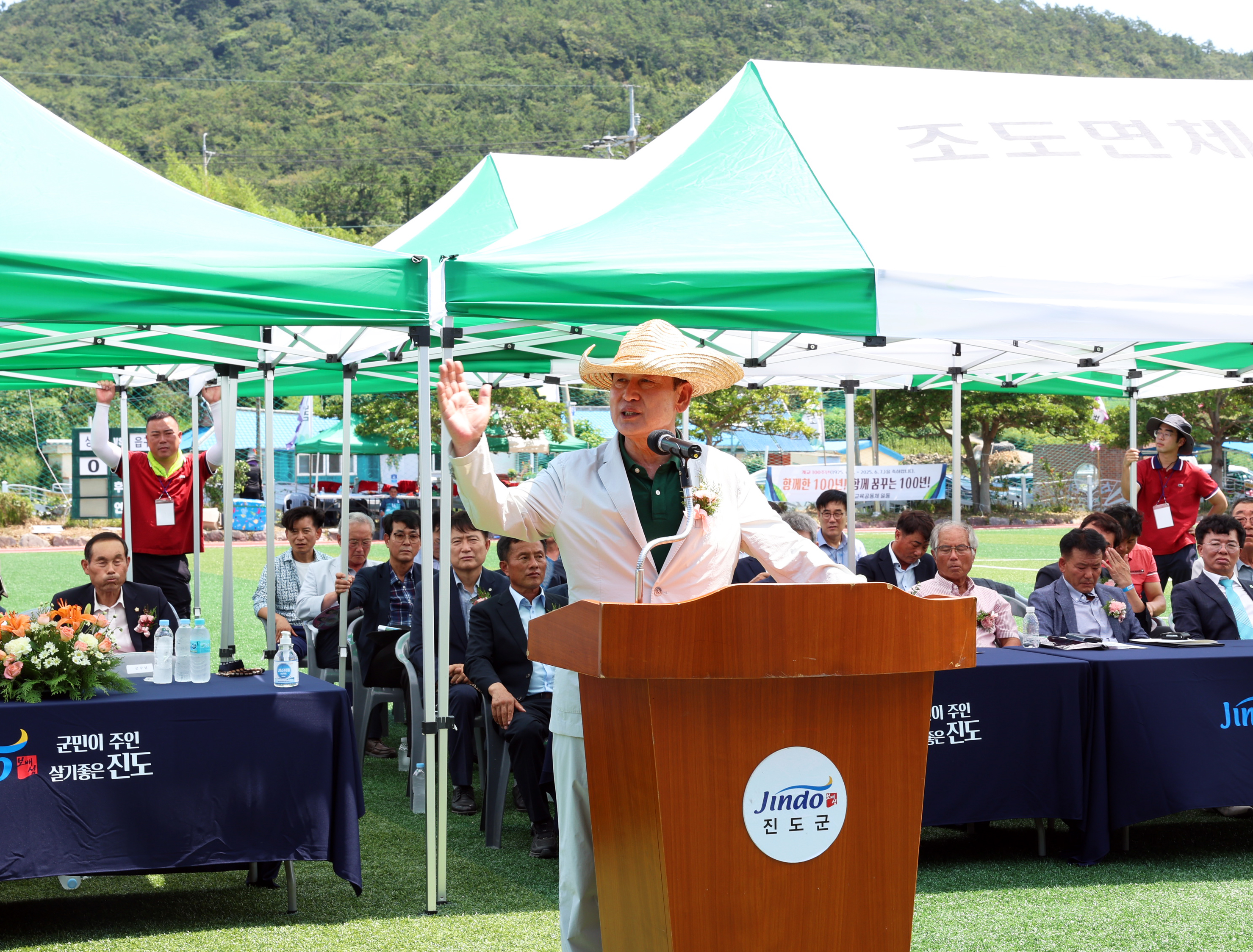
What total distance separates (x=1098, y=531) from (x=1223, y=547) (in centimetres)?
58

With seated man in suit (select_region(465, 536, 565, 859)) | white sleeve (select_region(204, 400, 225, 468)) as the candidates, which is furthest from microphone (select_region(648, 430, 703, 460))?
white sleeve (select_region(204, 400, 225, 468))

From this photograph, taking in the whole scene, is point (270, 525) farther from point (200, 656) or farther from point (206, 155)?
point (206, 155)

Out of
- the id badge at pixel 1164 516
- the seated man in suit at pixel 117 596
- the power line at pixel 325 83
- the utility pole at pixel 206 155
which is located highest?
the power line at pixel 325 83

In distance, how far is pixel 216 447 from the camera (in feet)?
25.7

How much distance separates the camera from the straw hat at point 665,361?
2.84 metres

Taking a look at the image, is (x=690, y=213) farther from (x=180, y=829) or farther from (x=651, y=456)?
→ (x=180, y=829)

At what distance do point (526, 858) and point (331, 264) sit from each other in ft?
8.28

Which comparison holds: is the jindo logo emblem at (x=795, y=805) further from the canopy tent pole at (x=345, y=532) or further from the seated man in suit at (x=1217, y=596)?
the canopy tent pole at (x=345, y=532)

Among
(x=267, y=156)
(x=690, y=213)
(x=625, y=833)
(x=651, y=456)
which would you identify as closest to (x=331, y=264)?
(x=690, y=213)

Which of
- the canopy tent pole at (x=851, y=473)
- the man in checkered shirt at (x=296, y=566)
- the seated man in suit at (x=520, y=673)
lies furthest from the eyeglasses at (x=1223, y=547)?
the man in checkered shirt at (x=296, y=566)

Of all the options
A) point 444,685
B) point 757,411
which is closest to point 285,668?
point 444,685

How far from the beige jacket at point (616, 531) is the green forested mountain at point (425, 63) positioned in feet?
241

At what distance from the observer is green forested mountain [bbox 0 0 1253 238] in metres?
82.0

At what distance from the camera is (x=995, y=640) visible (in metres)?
5.69
